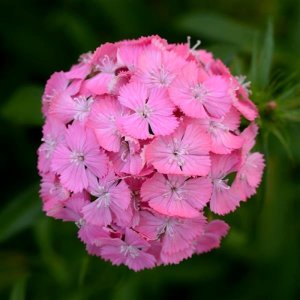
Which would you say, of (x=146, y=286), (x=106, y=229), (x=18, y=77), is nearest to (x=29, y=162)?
(x=18, y=77)

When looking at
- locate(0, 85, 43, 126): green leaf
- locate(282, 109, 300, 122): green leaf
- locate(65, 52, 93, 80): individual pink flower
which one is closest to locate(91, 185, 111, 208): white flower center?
locate(65, 52, 93, 80): individual pink flower

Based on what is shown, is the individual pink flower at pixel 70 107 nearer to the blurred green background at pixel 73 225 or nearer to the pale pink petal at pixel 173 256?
the pale pink petal at pixel 173 256

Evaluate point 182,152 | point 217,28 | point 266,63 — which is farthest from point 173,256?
point 217,28

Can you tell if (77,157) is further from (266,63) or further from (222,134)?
(266,63)

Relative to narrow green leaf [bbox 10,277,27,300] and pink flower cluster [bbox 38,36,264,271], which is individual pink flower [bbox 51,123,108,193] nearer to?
pink flower cluster [bbox 38,36,264,271]

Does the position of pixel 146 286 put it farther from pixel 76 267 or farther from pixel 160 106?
pixel 160 106
